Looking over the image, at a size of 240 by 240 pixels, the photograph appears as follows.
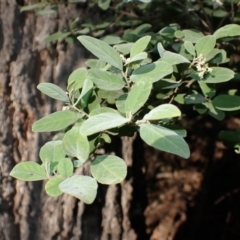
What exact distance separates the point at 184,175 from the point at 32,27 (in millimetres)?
1436

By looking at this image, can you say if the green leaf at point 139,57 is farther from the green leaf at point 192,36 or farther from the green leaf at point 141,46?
the green leaf at point 192,36

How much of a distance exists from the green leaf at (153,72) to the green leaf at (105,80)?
0.02 meters

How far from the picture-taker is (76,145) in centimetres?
62

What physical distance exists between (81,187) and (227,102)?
1.23 feet

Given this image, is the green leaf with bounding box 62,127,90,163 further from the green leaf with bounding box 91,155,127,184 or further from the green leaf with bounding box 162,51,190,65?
the green leaf with bounding box 162,51,190,65

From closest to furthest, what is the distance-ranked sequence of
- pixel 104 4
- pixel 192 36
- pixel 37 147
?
pixel 192 36
pixel 104 4
pixel 37 147

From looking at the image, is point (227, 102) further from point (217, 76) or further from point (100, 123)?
point (100, 123)

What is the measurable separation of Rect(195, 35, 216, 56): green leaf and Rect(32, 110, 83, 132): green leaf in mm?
251

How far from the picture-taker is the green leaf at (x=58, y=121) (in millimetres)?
645

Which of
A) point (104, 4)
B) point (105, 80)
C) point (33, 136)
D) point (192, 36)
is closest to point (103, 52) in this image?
point (105, 80)

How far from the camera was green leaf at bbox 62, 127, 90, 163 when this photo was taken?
60cm

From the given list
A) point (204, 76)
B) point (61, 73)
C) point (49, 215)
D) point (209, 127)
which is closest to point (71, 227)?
point (49, 215)

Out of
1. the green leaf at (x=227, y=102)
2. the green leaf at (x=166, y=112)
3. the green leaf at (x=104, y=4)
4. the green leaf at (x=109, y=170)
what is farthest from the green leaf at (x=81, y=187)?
the green leaf at (x=104, y=4)

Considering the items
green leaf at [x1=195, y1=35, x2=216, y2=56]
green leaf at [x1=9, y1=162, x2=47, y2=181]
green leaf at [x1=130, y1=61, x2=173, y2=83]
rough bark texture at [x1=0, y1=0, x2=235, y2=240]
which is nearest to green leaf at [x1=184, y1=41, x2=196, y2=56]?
green leaf at [x1=195, y1=35, x2=216, y2=56]
